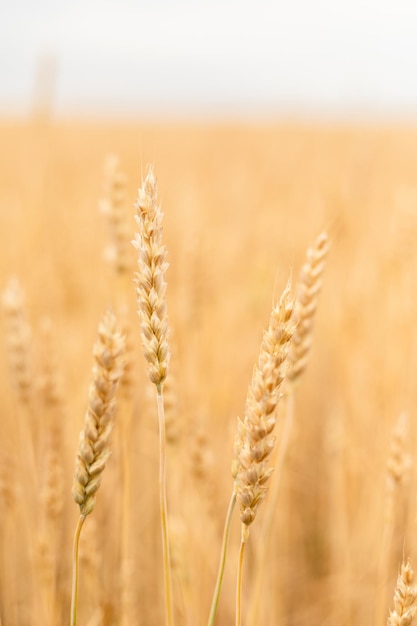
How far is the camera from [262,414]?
506 millimetres

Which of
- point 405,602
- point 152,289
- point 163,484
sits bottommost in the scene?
point 405,602

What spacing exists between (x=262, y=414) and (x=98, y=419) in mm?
137

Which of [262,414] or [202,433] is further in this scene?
[202,433]

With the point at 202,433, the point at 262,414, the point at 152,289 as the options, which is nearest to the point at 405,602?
the point at 262,414

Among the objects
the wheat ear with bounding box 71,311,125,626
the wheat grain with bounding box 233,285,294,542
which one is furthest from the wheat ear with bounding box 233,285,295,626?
the wheat ear with bounding box 71,311,125,626

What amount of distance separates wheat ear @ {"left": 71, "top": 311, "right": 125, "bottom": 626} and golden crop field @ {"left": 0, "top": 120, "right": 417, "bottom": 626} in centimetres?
4

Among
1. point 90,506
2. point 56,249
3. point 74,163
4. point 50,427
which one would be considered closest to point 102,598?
point 50,427

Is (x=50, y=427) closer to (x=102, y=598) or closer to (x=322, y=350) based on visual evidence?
(x=102, y=598)

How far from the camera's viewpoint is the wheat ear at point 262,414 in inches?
19.8

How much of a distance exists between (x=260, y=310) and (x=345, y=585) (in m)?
0.84

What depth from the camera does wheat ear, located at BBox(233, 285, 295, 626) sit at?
1.65 feet

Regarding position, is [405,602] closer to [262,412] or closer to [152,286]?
[262,412]

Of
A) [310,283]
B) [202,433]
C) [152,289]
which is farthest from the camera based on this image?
[202,433]

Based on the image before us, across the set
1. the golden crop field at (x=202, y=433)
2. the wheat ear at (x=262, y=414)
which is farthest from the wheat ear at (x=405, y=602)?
the wheat ear at (x=262, y=414)
